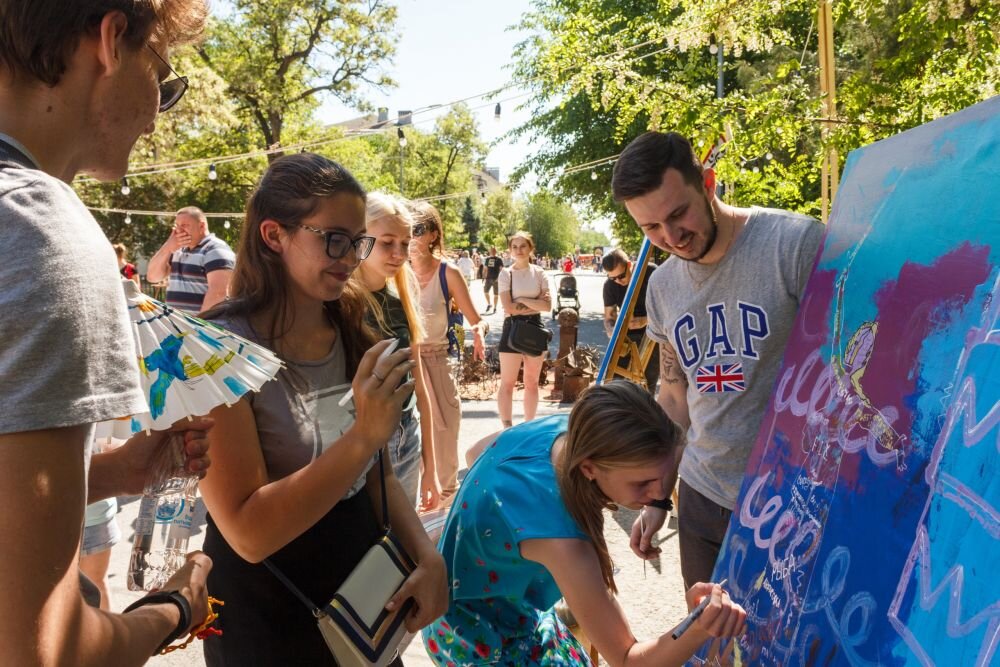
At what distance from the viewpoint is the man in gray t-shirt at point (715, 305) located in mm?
2270

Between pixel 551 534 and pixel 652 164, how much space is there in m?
1.15

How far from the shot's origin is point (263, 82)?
2347cm

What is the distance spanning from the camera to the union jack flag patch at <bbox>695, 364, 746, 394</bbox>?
2.30m

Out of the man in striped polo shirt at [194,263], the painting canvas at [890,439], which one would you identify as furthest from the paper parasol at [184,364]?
the man in striped polo shirt at [194,263]

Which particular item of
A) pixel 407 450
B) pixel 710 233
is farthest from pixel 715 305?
pixel 407 450

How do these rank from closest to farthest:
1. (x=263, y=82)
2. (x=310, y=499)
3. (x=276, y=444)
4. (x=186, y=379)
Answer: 1. (x=186, y=379)
2. (x=310, y=499)
3. (x=276, y=444)
4. (x=263, y=82)

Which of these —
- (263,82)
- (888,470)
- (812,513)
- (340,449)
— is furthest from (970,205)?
(263,82)

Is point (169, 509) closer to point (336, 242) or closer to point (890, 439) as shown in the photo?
point (336, 242)

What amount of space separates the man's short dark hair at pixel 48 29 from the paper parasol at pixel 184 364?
0.46 metres

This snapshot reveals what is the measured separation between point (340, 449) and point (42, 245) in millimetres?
872

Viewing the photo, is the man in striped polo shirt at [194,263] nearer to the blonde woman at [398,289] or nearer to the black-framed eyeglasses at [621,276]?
the blonde woman at [398,289]

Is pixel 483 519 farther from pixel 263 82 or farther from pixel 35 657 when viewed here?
pixel 263 82

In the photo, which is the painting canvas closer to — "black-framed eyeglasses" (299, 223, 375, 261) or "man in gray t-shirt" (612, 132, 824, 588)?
"man in gray t-shirt" (612, 132, 824, 588)

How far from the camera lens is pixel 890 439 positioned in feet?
4.73
